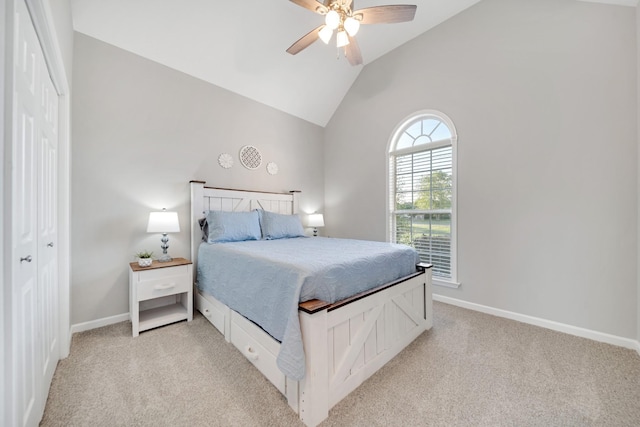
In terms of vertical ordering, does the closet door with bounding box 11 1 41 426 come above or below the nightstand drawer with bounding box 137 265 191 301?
above

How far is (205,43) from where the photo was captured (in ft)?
9.50

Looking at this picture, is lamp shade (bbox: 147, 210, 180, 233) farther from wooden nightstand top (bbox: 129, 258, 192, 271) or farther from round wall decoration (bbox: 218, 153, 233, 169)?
round wall decoration (bbox: 218, 153, 233, 169)

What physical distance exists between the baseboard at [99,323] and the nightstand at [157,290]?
0.55ft

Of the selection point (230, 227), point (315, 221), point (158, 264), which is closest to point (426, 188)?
point (315, 221)

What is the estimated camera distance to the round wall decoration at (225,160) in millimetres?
3367

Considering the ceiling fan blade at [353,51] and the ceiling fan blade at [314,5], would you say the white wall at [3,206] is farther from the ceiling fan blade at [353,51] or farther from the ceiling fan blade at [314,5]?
the ceiling fan blade at [353,51]

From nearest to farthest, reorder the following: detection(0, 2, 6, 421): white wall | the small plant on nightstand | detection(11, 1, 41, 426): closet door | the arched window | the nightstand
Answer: detection(0, 2, 6, 421): white wall
detection(11, 1, 41, 426): closet door
the nightstand
the small plant on nightstand
the arched window

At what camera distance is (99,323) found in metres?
2.50

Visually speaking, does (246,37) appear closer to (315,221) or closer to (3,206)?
(315,221)

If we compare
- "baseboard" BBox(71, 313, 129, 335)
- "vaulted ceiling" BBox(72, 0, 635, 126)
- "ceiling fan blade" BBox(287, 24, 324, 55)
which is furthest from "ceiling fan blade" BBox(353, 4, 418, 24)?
"baseboard" BBox(71, 313, 129, 335)

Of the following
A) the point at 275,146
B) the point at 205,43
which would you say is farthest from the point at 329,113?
the point at 205,43

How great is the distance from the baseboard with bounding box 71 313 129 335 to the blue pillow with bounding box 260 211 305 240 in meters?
1.67

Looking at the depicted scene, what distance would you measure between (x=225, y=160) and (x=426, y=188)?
2.76 m

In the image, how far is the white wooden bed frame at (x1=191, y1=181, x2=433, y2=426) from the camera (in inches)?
54.7
